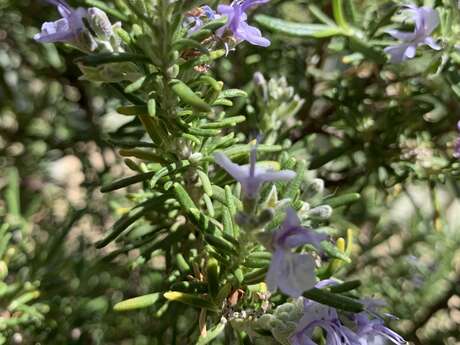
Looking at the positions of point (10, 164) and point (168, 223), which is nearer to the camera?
point (168, 223)

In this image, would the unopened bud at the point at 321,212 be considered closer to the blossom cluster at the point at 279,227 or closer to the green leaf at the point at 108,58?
the blossom cluster at the point at 279,227

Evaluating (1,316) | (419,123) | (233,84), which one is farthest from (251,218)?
(233,84)

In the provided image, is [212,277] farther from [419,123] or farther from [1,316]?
[419,123]

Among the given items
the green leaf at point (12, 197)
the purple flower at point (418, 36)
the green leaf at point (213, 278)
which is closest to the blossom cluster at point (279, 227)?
the green leaf at point (213, 278)

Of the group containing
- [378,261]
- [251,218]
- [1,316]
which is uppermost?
[251,218]

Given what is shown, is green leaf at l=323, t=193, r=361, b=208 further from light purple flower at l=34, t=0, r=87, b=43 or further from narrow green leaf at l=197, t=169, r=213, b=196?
light purple flower at l=34, t=0, r=87, b=43

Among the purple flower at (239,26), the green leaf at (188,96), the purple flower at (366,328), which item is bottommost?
the purple flower at (366,328)

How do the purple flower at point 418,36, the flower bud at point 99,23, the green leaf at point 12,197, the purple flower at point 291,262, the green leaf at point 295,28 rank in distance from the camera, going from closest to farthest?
the purple flower at point 291,262 → the flower bud at point 99,23 → the purple flower at point 418,36 → the green leaf at point 295,28 → the green leaf at point 12,197
